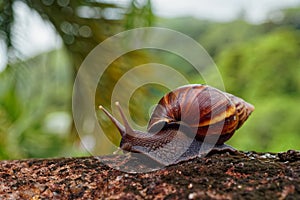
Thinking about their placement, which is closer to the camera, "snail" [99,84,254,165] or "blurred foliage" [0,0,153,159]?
"snail" [99,84,254,165]

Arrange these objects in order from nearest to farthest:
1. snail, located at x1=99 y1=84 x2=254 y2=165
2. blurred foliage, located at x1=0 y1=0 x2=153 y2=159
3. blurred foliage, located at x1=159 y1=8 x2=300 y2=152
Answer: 1. snail, located at x1=99 y1=84 x2=254 y2=165
2. blurred foliage, located at x1=0 y1=0 x2=153 y2=159
3. blurred foliage, located at x1=159 y1=8 x2=300 y2=152

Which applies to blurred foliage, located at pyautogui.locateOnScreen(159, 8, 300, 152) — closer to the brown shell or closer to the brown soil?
the brown shell

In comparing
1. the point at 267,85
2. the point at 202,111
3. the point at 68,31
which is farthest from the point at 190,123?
the point at 267,85

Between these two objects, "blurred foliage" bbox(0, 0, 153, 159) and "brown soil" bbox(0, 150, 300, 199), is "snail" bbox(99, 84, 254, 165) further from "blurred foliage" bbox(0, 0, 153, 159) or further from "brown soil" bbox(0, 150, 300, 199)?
"blurred foliage" bbox(0, 0, 153, 159)

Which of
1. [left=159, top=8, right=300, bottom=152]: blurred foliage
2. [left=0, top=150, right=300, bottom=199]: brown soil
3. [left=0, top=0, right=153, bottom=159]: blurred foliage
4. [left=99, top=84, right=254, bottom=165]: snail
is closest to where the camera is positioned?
[left=0, top=150, right=300, bottom=199]: brown soil

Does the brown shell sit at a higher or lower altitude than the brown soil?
higher

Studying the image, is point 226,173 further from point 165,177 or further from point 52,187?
point 52,187

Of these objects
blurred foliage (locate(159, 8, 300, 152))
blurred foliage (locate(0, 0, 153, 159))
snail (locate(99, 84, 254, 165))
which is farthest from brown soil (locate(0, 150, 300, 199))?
blurred foliage (locate(159, 8, 300, 152))
